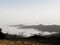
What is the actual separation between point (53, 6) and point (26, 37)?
1.50 ft

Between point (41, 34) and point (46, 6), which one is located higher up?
point (46, 6)

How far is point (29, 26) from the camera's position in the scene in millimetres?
2127

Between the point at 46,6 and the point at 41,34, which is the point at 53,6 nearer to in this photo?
the point at 46,6

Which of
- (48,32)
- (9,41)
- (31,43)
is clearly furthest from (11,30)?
(48,32)

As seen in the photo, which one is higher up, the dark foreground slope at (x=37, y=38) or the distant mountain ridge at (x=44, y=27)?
the distant mountain ridge at (x=44, y=27)

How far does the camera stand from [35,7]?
2.13 m

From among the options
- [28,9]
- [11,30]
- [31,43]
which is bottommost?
[31,43]

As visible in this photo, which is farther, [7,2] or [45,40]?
[7,2]

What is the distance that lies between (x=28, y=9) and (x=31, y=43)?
1.29 ft

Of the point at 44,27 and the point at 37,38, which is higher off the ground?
the point at 44,27

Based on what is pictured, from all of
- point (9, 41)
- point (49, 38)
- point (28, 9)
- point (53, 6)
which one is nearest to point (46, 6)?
point (53, 6)

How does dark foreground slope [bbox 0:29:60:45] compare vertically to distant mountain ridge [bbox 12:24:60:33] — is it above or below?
below

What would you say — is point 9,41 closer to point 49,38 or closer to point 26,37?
point 26,37

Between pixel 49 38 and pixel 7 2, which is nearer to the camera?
pixel 49 38
